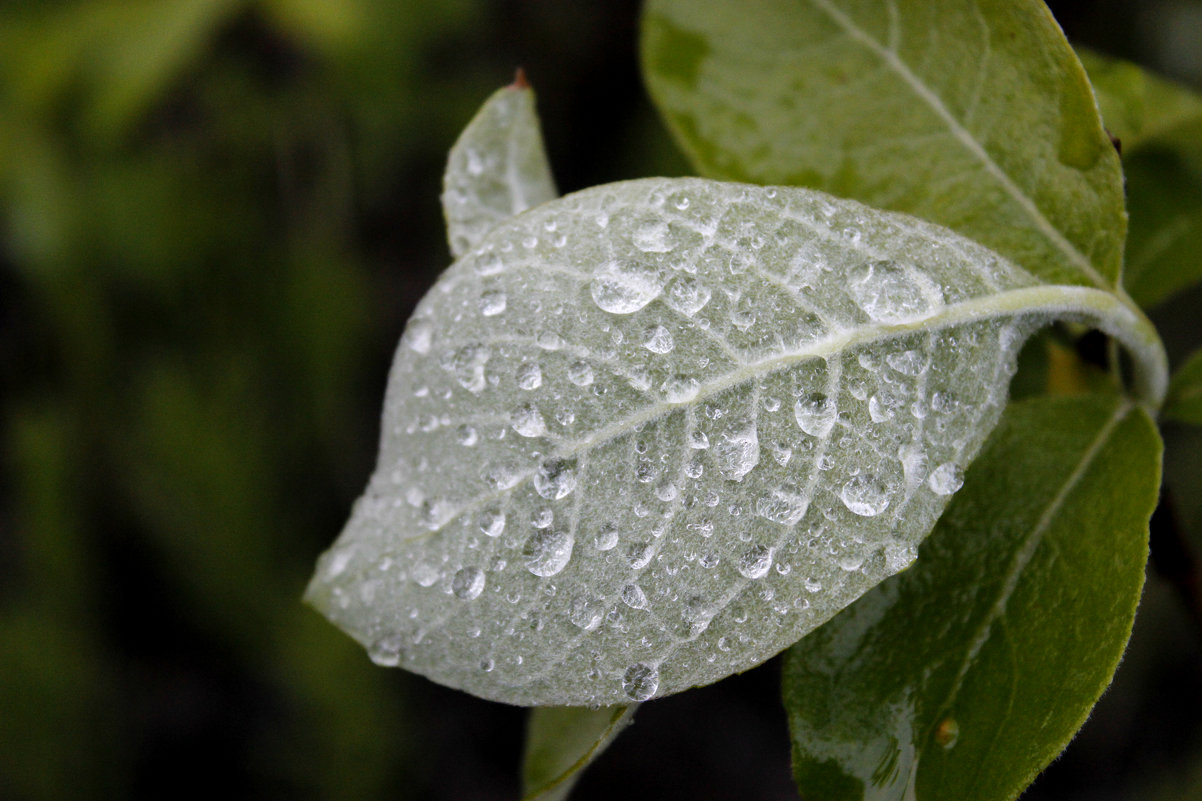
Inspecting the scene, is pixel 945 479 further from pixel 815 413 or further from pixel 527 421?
pixel 527 421

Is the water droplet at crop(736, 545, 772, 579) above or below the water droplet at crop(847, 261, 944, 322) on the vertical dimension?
below

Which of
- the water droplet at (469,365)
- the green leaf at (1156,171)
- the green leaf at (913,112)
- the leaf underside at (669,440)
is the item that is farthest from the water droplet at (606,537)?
the green leaf at (1156,171)

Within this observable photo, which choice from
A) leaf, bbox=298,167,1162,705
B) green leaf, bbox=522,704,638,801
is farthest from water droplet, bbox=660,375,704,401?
green leaf, bbox=522,704,638,801

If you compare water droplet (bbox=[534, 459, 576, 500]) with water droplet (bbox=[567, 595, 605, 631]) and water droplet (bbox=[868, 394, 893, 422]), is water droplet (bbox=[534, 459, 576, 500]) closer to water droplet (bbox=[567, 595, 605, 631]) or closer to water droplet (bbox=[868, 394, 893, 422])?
water droplet (bbox=[567, 595, 605, 631])

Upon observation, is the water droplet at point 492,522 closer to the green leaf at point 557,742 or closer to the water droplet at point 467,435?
the water droplet at point 467,435

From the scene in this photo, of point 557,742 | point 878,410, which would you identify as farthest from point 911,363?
point 557,742

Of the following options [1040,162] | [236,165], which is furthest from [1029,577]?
[236,165]
